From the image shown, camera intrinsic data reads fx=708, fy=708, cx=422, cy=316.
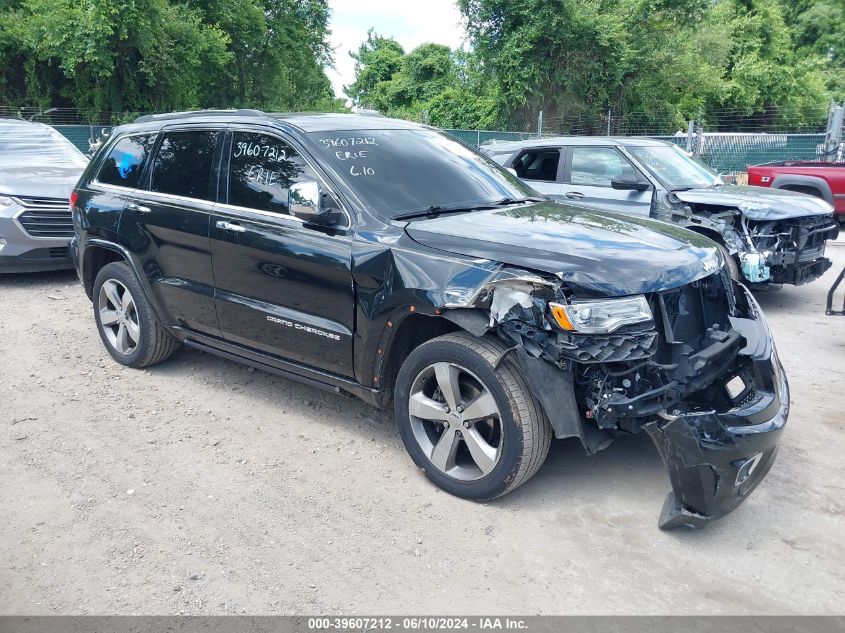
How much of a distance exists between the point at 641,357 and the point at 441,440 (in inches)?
43.3

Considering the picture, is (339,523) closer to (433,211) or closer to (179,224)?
(433,211)

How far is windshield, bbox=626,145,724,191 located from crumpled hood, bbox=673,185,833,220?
179 millimetres

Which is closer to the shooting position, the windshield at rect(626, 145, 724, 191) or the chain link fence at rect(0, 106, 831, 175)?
the windshield at rect(626, 145, 724, 191)

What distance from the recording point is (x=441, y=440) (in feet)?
11.9

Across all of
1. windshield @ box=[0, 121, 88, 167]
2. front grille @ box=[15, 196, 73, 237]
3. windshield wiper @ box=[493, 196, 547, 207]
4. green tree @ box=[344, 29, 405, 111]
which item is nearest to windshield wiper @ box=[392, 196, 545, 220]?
windshield wiper @ box=[493, 196, 547, 207]

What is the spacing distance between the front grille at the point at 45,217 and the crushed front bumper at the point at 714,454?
7453mm

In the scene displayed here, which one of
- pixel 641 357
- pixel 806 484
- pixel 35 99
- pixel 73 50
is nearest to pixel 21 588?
pixel 641 357

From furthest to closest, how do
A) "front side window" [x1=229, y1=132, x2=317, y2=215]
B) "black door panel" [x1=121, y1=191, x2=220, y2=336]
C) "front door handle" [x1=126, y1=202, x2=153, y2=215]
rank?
"front door handle" [x1=126, y1=202, x2=153, y2=215] → "black door panel" [x1=121, y1=191, x2=220, y2=336] → "front side window" [x1=229, y1=132, x2=317, y2=215]

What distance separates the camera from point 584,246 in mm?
3447

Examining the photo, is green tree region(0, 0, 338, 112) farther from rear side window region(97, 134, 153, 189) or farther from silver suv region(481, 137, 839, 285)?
rear side window region(97, 134, 153, 189)

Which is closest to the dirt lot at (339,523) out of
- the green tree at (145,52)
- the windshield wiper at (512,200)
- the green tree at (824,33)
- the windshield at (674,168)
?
the windshield wiper at (512,200)

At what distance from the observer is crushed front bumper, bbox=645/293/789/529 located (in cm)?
300

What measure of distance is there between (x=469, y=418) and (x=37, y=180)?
23.7 feet

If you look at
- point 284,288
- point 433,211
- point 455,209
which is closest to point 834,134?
point 455,209
